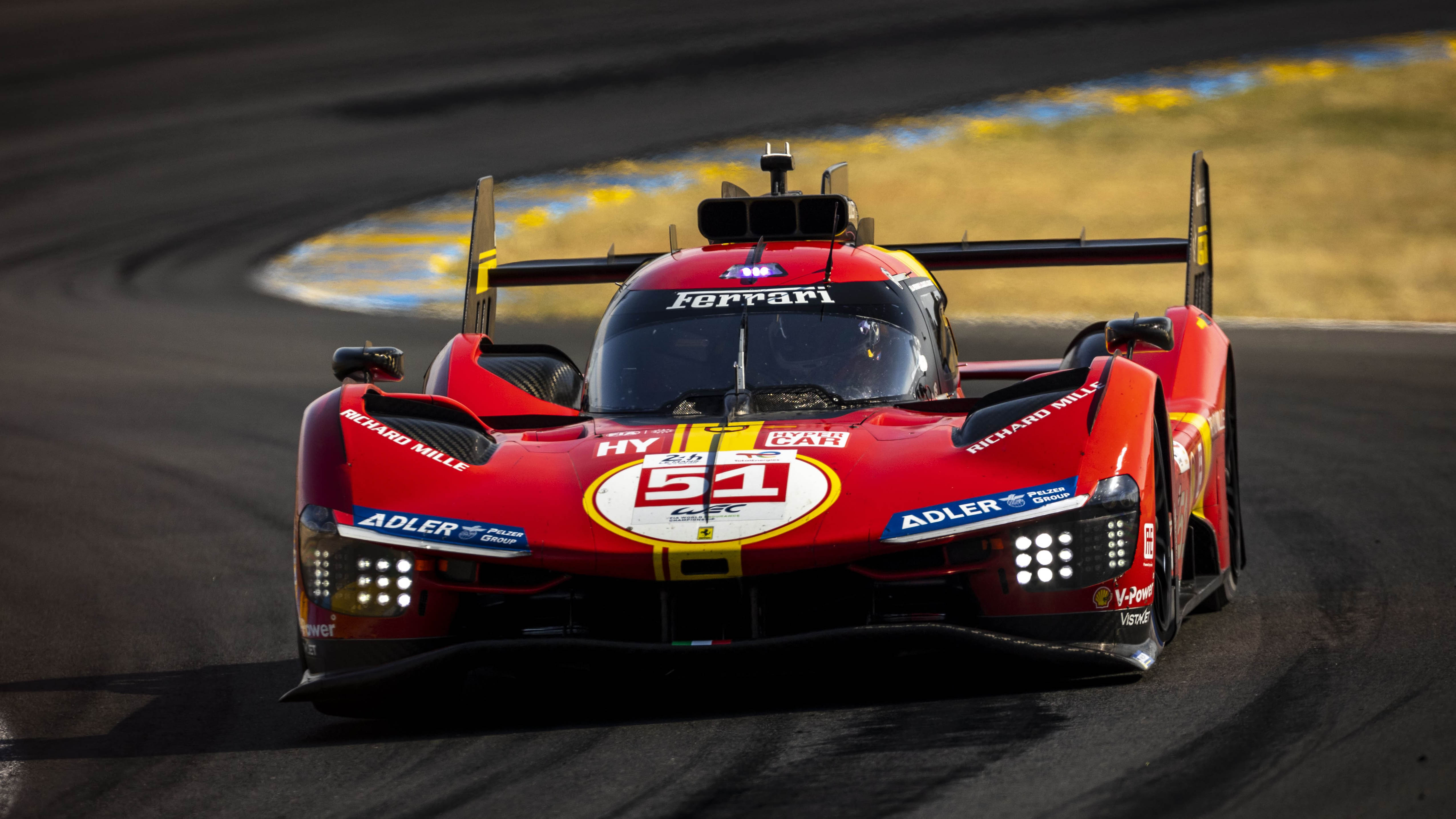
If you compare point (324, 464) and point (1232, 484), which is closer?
point (324, 464)

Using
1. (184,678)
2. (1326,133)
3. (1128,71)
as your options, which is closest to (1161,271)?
(1326,133)

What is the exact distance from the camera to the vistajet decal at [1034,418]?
530cm

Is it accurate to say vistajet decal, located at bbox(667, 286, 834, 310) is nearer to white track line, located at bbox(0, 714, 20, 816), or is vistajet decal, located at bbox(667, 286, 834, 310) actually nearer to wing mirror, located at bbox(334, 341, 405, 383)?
wing mirror, located at bbox(334, 341, 405, 383)

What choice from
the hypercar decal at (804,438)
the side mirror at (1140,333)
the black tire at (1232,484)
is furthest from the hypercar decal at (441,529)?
the black tire at (1232,484)

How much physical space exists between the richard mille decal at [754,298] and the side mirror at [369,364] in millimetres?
1065

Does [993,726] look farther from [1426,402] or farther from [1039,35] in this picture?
[1039,35]

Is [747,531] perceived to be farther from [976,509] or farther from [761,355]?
[761,355]

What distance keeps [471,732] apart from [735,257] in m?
2.83

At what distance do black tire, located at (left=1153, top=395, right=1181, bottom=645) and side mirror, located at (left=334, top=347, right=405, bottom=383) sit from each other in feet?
8.88

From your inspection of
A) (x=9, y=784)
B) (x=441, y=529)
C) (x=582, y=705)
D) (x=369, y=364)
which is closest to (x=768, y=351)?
(x=369, y=364)

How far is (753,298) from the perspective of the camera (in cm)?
693

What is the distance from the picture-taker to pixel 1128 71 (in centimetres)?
2662

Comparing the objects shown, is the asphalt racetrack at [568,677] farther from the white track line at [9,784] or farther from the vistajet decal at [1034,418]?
the vistajet decal at [1034,418]

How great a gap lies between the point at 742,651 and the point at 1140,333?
2.15 m
